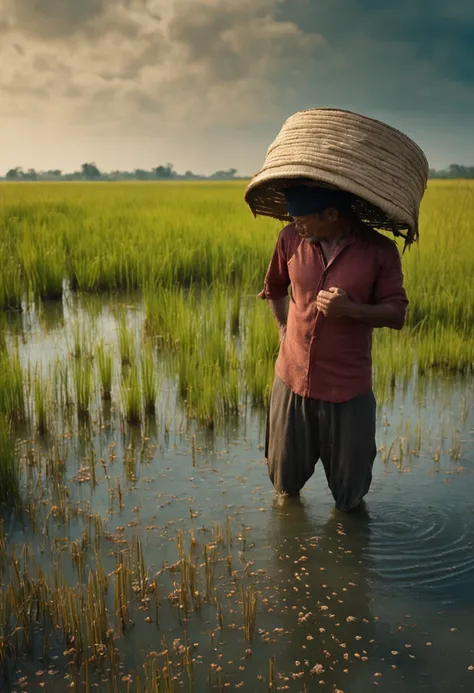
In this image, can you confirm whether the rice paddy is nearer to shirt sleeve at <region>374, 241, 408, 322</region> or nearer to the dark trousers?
the dark trousers

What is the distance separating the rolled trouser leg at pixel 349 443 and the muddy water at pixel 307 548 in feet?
0.60

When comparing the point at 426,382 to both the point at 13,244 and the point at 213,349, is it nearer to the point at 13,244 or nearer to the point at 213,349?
the point at 213,349

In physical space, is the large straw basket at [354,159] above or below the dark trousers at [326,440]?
above

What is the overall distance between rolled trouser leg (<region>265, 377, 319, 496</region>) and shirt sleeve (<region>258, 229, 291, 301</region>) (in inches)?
12.8

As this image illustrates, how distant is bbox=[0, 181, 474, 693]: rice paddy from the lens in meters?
2.13

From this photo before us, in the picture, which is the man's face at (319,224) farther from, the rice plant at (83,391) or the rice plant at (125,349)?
the rice plant at (125,349)

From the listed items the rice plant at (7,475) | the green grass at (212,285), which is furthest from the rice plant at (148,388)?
the rice plant at (7,475)

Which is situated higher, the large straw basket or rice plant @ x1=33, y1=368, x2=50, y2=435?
the large straw basket

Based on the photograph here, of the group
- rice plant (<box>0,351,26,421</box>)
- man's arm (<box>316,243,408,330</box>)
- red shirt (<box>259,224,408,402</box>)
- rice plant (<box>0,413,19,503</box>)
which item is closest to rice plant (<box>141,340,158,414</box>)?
rice plant (<box>0,351,26,421</box>)

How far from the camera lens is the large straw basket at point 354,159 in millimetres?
2334

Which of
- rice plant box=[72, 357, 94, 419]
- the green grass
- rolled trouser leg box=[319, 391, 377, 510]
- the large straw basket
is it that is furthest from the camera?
the green grass

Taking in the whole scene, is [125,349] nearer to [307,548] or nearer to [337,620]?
[307,548]

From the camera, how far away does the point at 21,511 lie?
2.96m

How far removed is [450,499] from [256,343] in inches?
77.6
